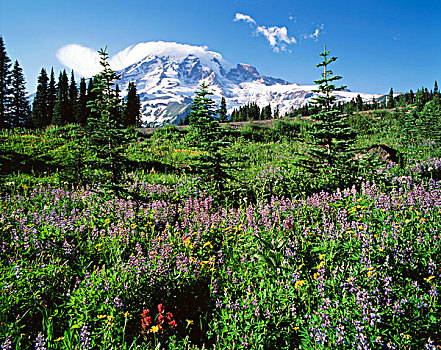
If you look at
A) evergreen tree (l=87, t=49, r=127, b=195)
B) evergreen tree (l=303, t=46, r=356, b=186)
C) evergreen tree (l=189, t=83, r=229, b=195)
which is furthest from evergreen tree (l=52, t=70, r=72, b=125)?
evergreen tree (l=303, t=46, r=356, b=186)

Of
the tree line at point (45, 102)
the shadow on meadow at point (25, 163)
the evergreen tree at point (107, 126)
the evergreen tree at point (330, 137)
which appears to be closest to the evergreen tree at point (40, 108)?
the tree line at point (45, 102)

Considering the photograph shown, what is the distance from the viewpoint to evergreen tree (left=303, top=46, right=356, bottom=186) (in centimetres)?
834

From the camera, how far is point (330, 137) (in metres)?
8.60

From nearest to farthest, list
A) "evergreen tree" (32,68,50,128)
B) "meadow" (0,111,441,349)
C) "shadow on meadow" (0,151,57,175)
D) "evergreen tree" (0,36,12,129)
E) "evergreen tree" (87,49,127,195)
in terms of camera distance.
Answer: "meadow" (0,111,441,349), "evergreen tree" (87,49,127,195), "shadow on meadow" (0,151,57,175), "evergreen tree" (0,36,12,129), "evergreen tree" (32,68,50,128)

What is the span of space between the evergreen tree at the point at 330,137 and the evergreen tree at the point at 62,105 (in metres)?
63.5

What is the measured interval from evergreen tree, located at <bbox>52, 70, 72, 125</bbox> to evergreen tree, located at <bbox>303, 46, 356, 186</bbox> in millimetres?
63487

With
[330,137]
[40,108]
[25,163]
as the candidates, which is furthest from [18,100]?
[330,137]

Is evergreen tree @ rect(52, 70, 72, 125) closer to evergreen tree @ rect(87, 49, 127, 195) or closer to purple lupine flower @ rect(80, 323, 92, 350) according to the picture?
evergreen tree @ rect(87, 49, 127, 195)

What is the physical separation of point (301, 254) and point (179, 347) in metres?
2.35

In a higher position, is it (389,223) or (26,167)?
(26,167)

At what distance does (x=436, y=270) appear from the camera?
3.59m

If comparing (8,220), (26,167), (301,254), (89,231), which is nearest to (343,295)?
(301,254)

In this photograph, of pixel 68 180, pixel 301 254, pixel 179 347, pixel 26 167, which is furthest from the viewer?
pixel 26 167

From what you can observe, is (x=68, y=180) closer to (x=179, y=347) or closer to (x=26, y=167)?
(x=26, y=167)
